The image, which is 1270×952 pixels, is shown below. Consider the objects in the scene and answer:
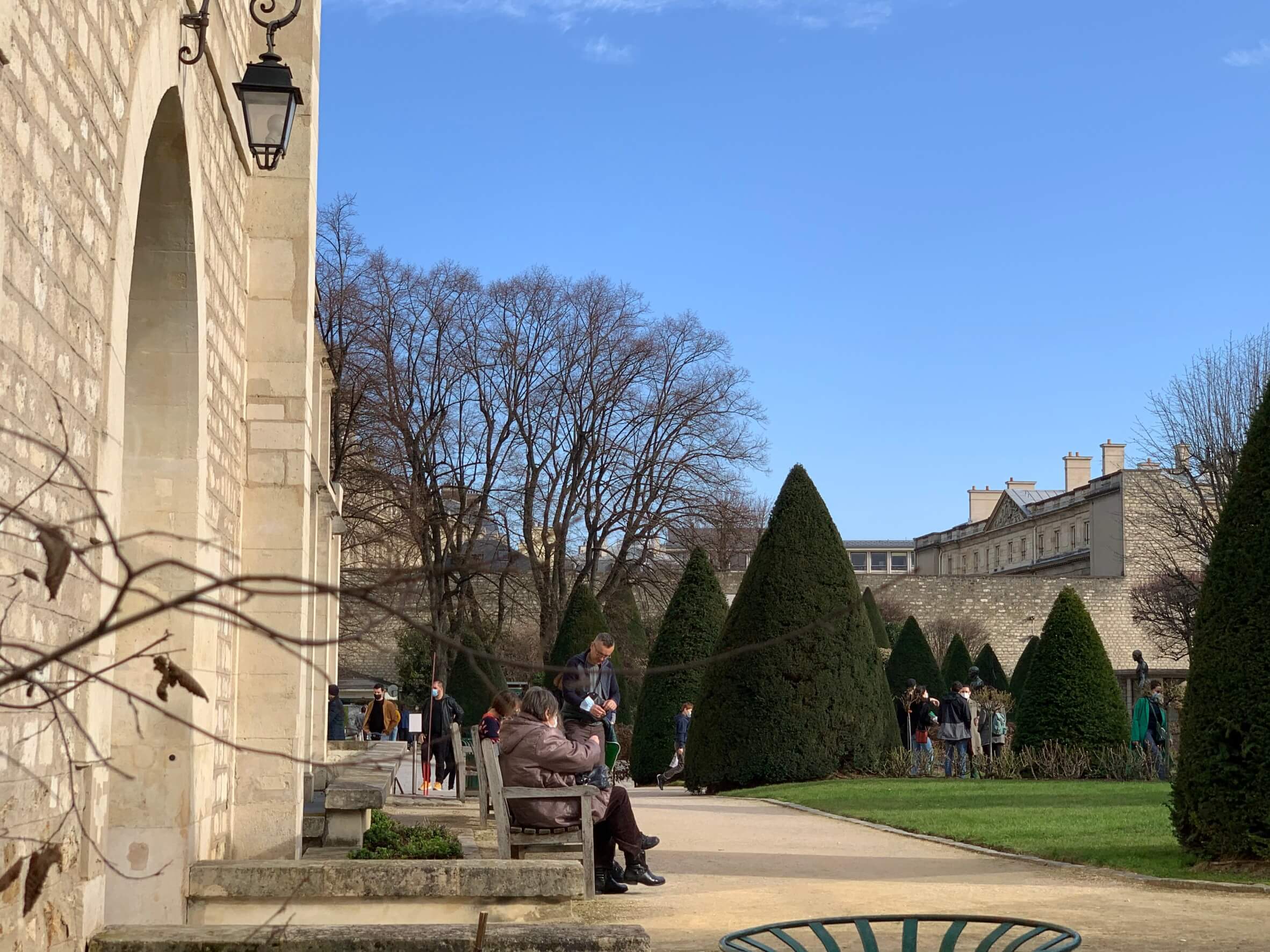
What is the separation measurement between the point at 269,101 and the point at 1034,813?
30.8 feet

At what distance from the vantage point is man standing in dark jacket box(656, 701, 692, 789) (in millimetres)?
21578

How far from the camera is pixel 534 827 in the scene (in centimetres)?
754

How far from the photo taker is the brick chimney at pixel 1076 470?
7044 centimetres

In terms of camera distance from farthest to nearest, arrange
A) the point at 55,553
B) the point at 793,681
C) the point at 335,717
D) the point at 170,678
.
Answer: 1. the point at 335,717
2. the point at 793,681
3. the point at 170,678
4. the point at 55,553

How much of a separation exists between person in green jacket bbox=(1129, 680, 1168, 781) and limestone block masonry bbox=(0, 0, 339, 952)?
39.9 ft

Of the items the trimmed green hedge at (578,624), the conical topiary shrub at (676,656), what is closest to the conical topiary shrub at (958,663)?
the trimmed green hedge at (578,624)

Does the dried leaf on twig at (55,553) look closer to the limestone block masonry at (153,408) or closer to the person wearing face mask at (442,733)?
the limestone block masonry at (153,408)

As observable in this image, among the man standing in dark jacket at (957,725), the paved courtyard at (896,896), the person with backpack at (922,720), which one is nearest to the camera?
the paved courtyard at (896,896)

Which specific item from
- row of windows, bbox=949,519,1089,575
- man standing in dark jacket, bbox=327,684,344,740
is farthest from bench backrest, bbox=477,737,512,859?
row of windows, bbox=949,519,1089,575

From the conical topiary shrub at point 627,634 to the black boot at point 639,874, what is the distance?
2145cm

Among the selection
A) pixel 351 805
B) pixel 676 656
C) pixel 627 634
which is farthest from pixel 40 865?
pixel 627 634

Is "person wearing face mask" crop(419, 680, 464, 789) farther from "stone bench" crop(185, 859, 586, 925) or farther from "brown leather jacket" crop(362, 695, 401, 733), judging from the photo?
"stone bench" crop(185, 859, 586, 925)

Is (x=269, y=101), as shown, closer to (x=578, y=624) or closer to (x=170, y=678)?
(x=170, y=678)

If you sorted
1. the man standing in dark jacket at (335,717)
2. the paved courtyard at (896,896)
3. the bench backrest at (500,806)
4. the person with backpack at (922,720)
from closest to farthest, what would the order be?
the paved courtyard at (896,896), the bench backrest at (500,806), the man standing in dark jacket at (335,717), the person with backpack at (922,720)
